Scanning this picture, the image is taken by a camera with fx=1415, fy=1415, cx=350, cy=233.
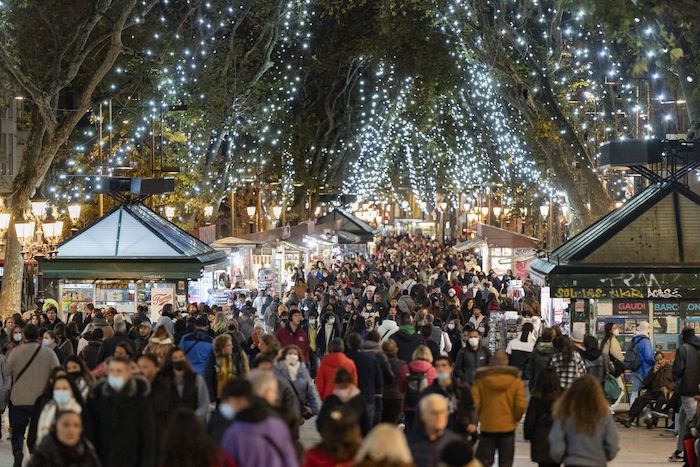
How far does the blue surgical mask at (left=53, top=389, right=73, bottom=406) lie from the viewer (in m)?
9.88

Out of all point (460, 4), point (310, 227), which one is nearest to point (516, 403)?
point (460, 4)

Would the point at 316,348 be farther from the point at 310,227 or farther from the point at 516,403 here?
the point at 310,227

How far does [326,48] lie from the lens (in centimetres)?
5709

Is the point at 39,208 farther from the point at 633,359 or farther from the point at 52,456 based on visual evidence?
the point at 52,456

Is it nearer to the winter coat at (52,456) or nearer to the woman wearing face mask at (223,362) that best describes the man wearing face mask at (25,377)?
the woman wearing face mask at (223,362)

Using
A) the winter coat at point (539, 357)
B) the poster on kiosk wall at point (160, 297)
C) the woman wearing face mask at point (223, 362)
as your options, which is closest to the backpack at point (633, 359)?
the winter coat at point (539, 357)

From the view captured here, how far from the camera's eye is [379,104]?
6200 centimetres

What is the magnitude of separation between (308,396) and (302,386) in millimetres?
143

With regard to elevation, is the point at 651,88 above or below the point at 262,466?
above

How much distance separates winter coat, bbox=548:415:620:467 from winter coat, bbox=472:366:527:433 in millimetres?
1723

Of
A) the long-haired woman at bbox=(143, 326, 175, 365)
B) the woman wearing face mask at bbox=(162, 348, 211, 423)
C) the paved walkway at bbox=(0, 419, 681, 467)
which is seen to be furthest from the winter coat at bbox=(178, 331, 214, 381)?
the woman wearing face mask at bbox=(162, 348, 211, 423)

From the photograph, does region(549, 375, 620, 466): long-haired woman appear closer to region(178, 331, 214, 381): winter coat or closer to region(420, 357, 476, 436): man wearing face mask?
region(420, 357, 476, 436): man wearing face mask

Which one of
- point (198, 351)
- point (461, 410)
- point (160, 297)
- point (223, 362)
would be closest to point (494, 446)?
point (461, 410)

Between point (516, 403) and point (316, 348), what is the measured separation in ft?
35.7
